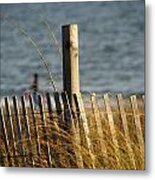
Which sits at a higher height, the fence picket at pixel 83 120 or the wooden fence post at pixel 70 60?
the wooden fence post at pixel 70 60

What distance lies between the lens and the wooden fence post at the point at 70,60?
2480mm

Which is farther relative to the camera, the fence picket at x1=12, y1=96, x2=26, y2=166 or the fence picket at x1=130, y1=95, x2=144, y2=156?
the fence picket at x1=12, y1=96, x2=26, y2=166

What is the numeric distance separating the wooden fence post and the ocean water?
21 millimetres

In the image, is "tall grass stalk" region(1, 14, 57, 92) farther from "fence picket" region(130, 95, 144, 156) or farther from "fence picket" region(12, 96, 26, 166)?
"fence picket" region(130, 95, 144, 156)

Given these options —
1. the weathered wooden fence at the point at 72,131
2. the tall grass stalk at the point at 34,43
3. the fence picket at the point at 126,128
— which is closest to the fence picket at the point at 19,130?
the weathered wooden fence at the point at 72,131

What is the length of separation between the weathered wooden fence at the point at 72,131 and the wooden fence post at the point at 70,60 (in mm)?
38

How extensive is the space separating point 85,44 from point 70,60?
9 cm

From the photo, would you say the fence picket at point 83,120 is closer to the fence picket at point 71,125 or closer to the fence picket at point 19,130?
the fence picket at point 71,125

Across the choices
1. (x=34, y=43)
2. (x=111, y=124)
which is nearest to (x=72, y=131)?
(x=111, y=124)

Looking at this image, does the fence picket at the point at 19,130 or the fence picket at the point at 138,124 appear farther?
the fence picket at the point at 19,130

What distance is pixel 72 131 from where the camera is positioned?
249 centimetres

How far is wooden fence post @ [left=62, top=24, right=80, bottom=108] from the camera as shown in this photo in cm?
248

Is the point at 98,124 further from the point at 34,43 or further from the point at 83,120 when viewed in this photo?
the point at 34,43

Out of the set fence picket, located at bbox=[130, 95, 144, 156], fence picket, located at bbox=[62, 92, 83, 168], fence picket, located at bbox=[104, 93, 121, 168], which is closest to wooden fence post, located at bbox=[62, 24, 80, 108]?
fence picket, located at bbox=[62, 92, 83, 168]
